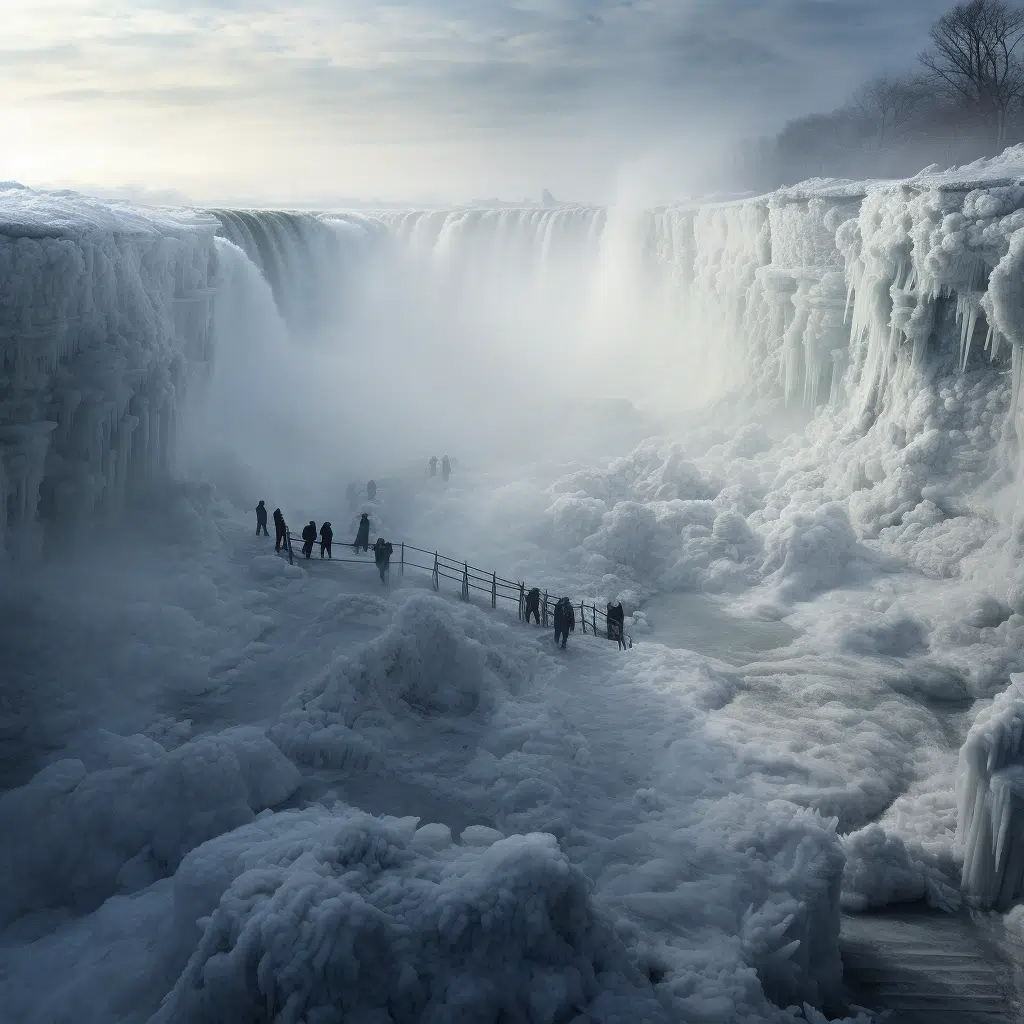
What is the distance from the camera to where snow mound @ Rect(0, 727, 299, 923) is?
972 cm

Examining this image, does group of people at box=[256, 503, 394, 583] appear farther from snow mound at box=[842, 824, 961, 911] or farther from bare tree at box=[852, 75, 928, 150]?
bare tree at box=[852, 75, 928, 150]

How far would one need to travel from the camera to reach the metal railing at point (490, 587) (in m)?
16.9

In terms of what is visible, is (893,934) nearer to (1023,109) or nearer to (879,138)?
(1023,109)

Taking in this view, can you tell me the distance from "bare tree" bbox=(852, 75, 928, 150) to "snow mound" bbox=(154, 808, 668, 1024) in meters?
51.4

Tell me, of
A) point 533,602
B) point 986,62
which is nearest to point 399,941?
point 533,602

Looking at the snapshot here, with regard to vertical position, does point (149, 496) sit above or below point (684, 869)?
above

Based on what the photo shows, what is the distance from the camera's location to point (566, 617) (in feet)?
51.4

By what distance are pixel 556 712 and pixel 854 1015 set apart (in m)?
5.67

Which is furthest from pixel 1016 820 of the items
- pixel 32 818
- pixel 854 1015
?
pixel 32 818

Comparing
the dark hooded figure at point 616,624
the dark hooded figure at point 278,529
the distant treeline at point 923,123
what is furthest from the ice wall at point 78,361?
the distant treeline at point 923,123

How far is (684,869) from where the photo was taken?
1008cm

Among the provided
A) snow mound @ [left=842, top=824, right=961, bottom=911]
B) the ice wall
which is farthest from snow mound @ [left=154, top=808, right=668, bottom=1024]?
the ice wall

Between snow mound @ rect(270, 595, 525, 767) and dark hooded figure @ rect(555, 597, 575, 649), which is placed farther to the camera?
dark hooded figure @ rect(555, 597, 575, 649)

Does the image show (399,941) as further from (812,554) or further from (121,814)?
(812,554)
